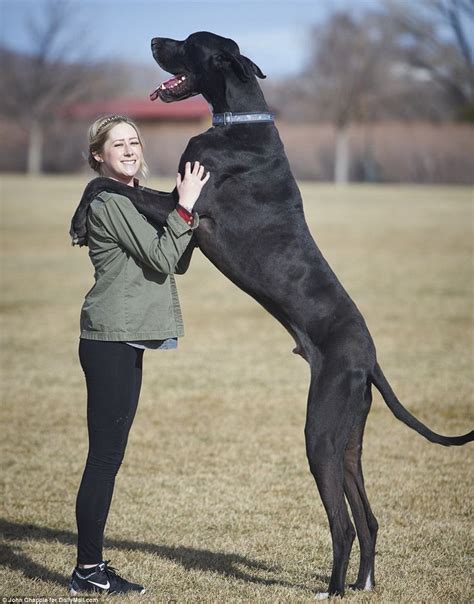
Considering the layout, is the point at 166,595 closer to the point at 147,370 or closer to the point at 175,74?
the point at 175,74

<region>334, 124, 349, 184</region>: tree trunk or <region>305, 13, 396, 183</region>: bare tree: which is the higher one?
<region>305, 13, 396, 183</region>: bare tree

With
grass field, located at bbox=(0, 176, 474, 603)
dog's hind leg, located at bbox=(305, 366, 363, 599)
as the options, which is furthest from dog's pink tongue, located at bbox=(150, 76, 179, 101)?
grass field, located at bbox=(0, 176, 474, 603)

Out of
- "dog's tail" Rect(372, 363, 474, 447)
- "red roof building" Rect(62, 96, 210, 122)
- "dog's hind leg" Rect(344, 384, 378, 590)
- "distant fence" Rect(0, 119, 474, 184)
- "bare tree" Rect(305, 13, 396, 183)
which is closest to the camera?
"dog's tail" Rect(372, 363, 474, 447)

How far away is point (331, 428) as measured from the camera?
347 centimetres

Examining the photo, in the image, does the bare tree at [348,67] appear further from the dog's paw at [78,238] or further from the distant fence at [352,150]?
the dog's paw at [78,238]

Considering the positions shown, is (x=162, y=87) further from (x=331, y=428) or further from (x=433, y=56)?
(x=433, y=56)

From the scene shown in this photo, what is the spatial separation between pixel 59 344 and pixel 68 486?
470cm

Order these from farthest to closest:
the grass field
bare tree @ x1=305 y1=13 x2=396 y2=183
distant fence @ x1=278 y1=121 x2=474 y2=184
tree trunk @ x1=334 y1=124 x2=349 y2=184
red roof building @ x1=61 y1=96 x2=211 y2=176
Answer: bare tree @ x1=305 y1=13 x2=396 y2=183 → tree trunk @ x1=334 y1=124 x2=349 y2=184 → red roof building @ x1=61 y1=96 x2=211 y2=176 → distant fence @ x1=278 y1=121 x2=474 y2=184 → the grass field

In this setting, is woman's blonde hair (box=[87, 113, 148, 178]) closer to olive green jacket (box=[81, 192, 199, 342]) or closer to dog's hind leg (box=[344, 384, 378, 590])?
olive green jacket (box=[81, 192, 199, 342])

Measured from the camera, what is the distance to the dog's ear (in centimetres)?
371

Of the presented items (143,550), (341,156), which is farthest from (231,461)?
(341,156)

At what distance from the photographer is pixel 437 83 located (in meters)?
51.9

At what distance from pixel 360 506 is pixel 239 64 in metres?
1.94

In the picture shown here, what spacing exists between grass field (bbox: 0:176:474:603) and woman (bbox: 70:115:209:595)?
43cm
